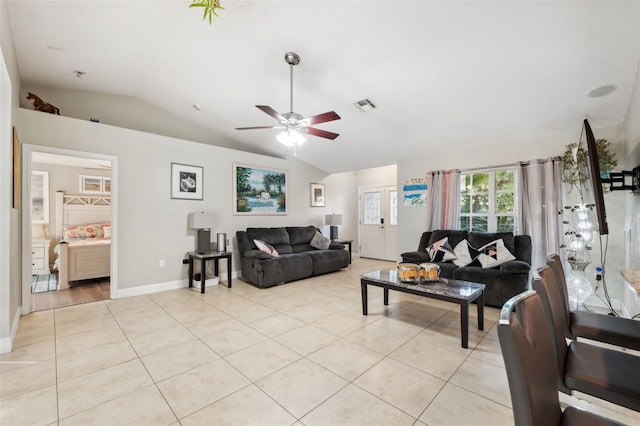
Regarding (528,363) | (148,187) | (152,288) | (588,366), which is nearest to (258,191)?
(148,187)

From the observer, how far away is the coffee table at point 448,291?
8.36 ft

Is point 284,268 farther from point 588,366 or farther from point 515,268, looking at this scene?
point 588,366

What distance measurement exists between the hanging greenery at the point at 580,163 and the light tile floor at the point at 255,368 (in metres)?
2.07

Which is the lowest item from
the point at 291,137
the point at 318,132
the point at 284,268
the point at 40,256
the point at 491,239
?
the point at 284,268

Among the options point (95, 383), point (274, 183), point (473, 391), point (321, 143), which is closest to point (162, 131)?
point (274, 183)

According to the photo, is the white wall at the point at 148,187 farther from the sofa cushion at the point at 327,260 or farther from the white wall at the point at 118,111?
the sofa cushion at the point at 327,260

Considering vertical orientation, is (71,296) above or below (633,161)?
below

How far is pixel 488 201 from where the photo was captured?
473 cm

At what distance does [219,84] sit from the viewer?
154 inches

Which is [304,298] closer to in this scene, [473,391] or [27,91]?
[473,391]

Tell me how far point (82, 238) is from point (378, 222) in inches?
258

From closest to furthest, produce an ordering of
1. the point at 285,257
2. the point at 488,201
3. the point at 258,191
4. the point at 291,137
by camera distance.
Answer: the point at 291,137 → the point at 488,201 → the point at 285,257 → the point at 258,191

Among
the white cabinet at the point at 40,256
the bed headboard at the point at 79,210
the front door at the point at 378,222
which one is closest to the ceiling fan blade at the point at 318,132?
the front door at the point at 378,222

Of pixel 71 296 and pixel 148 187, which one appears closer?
pixel 71 296
